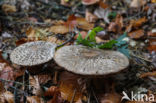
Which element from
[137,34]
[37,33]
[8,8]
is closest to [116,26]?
[137,34]

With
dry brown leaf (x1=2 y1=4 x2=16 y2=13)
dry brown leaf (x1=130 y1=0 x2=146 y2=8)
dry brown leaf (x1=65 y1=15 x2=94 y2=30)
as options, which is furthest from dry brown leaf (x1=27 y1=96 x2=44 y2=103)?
dry brown leaf (x1=130 y1=0 x2=146 y2=8)

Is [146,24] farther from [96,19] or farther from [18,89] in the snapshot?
[18,89]

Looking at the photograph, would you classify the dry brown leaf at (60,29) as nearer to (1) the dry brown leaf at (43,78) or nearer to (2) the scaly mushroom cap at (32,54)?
(2) the scaly mushroom cap at (32,54)

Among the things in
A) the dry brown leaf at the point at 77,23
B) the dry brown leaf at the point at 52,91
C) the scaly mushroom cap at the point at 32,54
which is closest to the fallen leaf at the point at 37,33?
the dry brown leaf at the point at 77,23

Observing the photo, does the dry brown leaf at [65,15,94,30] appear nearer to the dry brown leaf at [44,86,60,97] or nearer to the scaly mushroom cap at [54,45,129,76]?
the scaly mushroom cap at [54,45,129,76]

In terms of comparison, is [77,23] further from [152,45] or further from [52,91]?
[52,91]

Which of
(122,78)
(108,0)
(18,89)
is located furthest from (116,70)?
(108,0)
